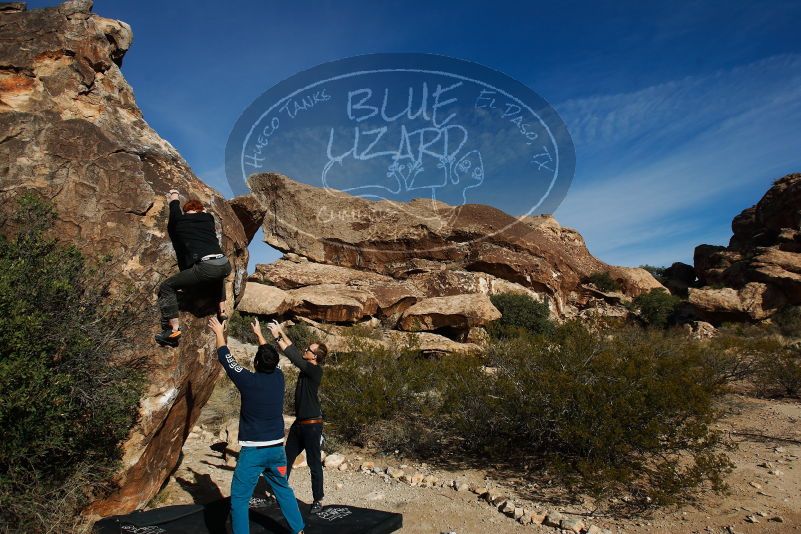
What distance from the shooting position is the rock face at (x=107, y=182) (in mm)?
4379

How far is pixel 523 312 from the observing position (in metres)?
22.8

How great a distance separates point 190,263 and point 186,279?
0.14 metres

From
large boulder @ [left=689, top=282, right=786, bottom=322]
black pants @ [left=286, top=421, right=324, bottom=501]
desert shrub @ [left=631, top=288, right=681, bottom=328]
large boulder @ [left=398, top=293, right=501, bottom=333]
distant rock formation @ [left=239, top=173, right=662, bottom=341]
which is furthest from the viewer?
desert shrub @ [left=631, top=288, right=681, bottom=328]

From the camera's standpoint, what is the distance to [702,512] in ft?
18.5

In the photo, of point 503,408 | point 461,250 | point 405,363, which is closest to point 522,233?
point 461,250

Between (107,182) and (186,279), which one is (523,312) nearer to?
(186,279)

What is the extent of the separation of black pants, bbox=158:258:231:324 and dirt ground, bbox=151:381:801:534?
81.1 inches

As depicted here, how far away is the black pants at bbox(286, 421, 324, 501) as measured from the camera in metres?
5.04

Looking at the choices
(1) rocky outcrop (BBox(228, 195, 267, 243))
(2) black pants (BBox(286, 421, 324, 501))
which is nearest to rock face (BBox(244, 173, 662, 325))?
(1) rocky outcrop (BBox(228, 195, 267, 243))

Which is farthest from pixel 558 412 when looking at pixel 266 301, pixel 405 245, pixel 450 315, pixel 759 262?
pixel 759 262

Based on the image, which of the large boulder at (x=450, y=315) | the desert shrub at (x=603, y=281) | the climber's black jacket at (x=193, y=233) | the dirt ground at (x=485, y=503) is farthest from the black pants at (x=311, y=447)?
the desert shrub at (x=603, y=281)

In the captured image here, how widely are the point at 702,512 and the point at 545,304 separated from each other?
63.0 feet

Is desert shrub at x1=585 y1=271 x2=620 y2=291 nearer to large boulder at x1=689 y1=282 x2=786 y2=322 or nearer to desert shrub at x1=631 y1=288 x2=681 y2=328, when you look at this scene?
desert shrub at x1=631 y1=288 x2=681 y2=328

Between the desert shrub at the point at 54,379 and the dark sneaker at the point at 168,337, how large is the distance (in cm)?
24
